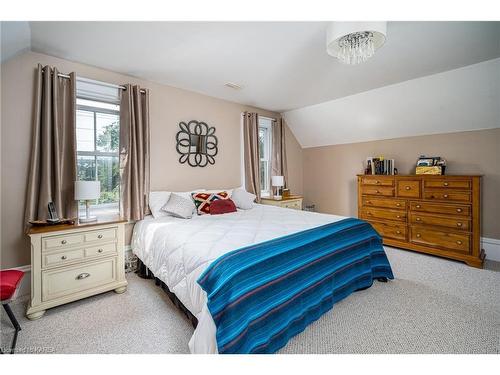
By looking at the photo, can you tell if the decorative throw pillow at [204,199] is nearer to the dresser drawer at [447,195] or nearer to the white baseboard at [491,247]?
the dresser drawer at [447,195]

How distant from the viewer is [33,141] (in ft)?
7.23

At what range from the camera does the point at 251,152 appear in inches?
161

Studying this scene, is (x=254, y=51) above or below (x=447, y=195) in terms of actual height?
above

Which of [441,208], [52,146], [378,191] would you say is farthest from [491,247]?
[52,146]

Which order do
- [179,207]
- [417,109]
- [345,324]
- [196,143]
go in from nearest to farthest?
[345,324]
[179,207]
[417,109]
[196,143]

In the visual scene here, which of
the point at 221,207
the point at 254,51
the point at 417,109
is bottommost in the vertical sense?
the point at 221,207

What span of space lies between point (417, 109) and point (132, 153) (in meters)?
3.95

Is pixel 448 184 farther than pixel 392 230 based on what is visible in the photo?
No

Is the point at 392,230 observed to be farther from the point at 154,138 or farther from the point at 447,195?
the point at 154,138

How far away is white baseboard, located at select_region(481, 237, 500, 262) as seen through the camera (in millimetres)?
2925

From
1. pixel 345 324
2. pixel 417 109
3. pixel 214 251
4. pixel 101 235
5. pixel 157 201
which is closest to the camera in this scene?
pixel 214 251

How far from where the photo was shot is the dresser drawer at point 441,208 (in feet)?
9.29
